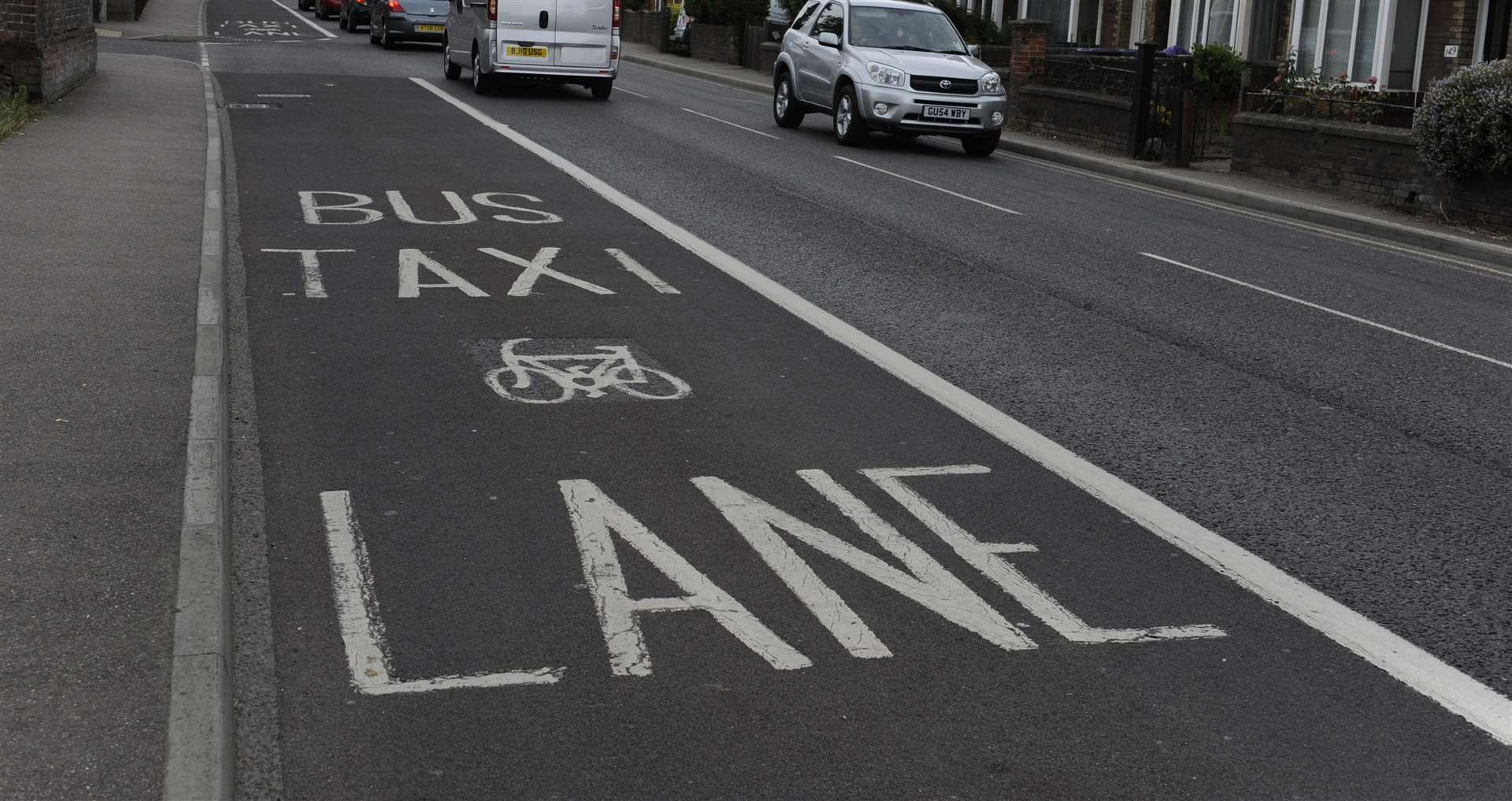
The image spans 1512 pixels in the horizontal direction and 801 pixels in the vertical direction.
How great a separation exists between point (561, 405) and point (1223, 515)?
303 cm

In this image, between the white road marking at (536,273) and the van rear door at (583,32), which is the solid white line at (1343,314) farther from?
the van rear door at (583,32)

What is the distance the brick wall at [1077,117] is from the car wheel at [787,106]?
3.66m

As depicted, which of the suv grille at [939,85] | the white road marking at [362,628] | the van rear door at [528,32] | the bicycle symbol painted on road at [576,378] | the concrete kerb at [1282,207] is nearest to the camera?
the white road marking at [362,628]

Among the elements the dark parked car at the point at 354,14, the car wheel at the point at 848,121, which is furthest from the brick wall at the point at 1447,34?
the dark parked car at the point at 354,14

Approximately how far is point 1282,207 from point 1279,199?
31 centimetres

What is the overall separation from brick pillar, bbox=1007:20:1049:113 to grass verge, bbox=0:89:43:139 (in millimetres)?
14035

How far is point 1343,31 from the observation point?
26.2 m

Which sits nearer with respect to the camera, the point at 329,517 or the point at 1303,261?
the point at 329,517

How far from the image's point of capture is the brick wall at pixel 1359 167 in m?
15.6

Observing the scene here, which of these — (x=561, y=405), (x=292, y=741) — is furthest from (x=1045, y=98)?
(x=292, y=741)

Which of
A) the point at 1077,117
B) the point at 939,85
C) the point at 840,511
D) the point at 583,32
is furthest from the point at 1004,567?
the point at 583,32

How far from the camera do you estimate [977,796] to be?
387 centimetres

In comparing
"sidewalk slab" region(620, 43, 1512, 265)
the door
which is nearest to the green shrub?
"sidewalk slab" region(620, 43, 1512, 265)

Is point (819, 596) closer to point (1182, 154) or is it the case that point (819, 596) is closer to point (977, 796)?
point (977, 796)
